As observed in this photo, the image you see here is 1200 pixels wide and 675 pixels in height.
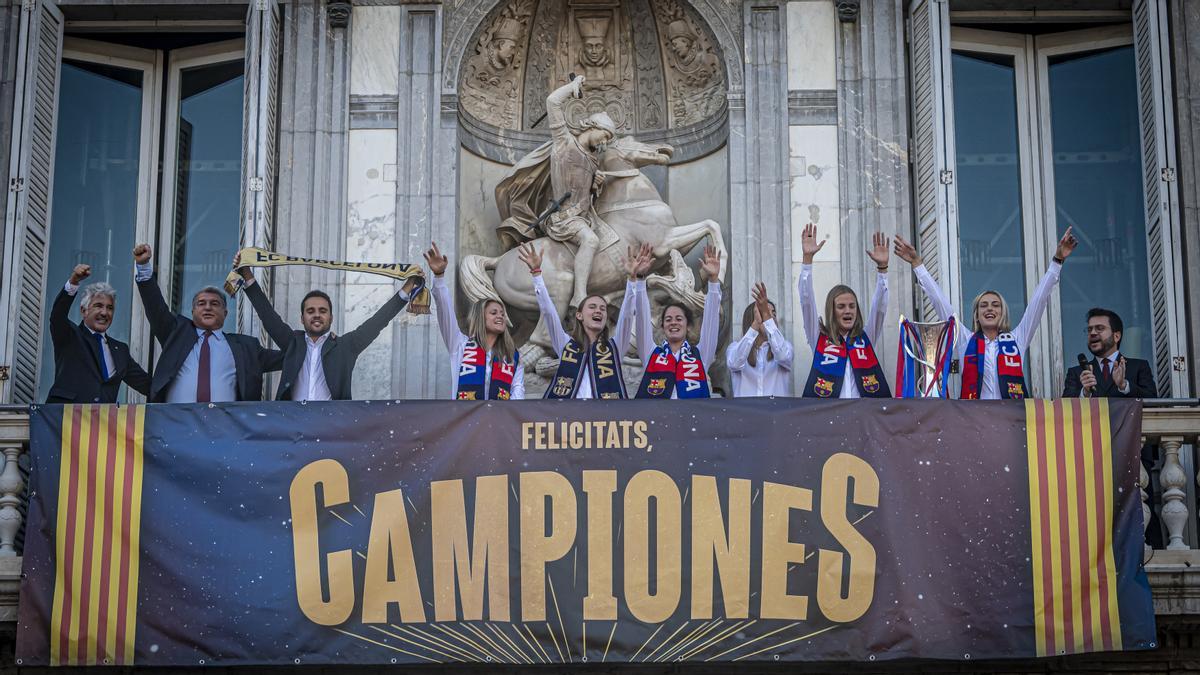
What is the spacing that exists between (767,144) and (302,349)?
3.56 metres

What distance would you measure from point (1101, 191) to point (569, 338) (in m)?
4.18

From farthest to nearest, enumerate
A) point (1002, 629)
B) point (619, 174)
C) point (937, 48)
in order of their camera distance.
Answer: point (619, 174)
point (937, 48)
point (1002, 629)

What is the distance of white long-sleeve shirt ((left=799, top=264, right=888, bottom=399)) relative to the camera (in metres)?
12.7

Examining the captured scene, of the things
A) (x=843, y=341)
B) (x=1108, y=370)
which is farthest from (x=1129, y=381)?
(x=843, y=341)

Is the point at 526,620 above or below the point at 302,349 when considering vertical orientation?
below

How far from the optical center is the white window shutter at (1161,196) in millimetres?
13414

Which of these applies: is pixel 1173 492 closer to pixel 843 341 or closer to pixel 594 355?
pixel 843 341

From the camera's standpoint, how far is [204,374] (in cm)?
1281

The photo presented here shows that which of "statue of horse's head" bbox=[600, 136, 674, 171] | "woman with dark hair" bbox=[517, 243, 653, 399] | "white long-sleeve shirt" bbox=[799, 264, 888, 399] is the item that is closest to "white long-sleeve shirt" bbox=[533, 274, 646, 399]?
"woman with dark hair" bbox=[517, 243, 653, 399]

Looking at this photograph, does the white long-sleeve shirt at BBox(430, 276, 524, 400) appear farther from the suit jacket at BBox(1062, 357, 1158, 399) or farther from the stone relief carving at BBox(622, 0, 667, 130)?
the suit jacket at BBox(1062, 357, 1158, 399)

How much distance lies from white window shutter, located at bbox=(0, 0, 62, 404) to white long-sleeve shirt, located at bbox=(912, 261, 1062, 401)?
586 centimetres

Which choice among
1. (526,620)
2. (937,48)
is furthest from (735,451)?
(937,48)

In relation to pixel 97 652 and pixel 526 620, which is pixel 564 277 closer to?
pixel 526 620

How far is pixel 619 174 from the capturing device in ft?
48.5
